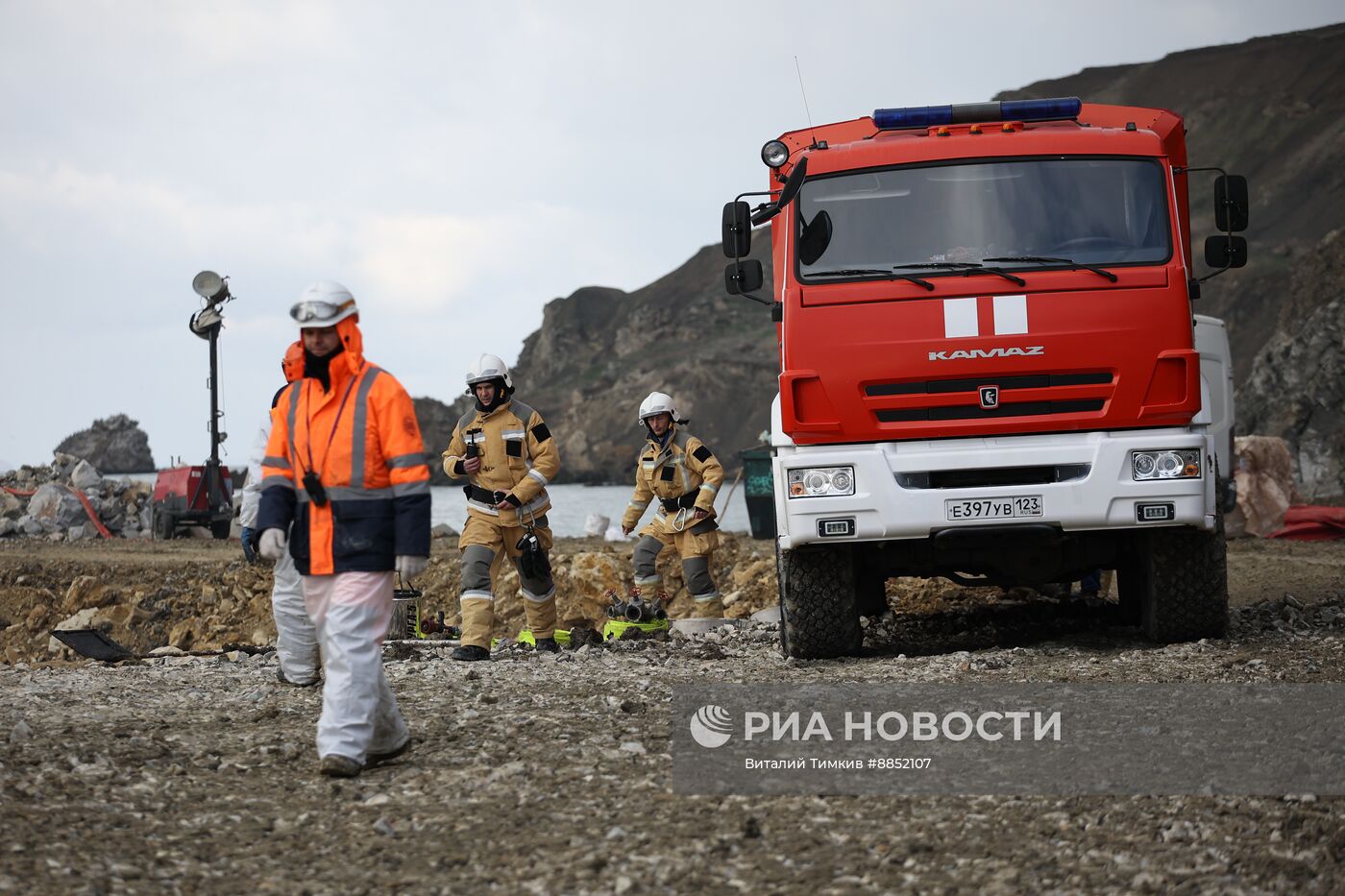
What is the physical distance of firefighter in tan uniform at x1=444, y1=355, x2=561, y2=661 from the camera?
A: 10430 mm

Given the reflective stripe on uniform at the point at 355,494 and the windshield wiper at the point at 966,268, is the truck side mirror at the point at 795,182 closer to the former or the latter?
the windshield wiper at the point at 966,268

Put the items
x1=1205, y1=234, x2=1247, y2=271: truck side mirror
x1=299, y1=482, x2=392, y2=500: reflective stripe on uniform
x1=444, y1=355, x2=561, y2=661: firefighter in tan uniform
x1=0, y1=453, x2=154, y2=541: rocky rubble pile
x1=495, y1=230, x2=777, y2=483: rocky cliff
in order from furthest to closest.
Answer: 1. x1=495, y1=230, x2=777, y2=483: rocky cliff
2. x1=0, y1=453, x2=154, y2=541: rocky rubble pile
3. x1=444, y1=355, x2=561, y2=661: firefighter in tan uniform
4. x1=1205, y1=234, x2=1247, y2=271: truck side mirror
5. x1=299, y1=482, x2=392, y2=500: reflective stripe on uniform

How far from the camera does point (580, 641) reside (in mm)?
11383

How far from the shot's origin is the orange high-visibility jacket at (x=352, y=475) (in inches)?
220

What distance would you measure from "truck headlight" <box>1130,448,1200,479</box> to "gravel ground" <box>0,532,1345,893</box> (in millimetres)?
1049

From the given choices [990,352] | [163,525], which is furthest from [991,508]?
[163,525]

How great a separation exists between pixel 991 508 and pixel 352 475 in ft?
12.6

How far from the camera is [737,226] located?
8445 millimetres

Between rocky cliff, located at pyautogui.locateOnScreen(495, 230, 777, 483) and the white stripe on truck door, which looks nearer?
the white stripe on truck door

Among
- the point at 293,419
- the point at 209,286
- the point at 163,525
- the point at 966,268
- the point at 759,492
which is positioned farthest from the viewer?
the point at 163,525

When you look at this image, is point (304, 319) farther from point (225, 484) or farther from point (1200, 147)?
point (1200, 147)

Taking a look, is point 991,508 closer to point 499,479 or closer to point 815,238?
point 815,238

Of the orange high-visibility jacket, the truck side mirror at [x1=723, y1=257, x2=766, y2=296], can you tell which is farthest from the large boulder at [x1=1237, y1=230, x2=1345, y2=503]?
the orange high-visibility jacket

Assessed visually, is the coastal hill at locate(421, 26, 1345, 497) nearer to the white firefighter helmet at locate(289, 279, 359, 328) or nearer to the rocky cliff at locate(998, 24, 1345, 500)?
the rocky cliff at locate(998, 24, 1345, 500)
